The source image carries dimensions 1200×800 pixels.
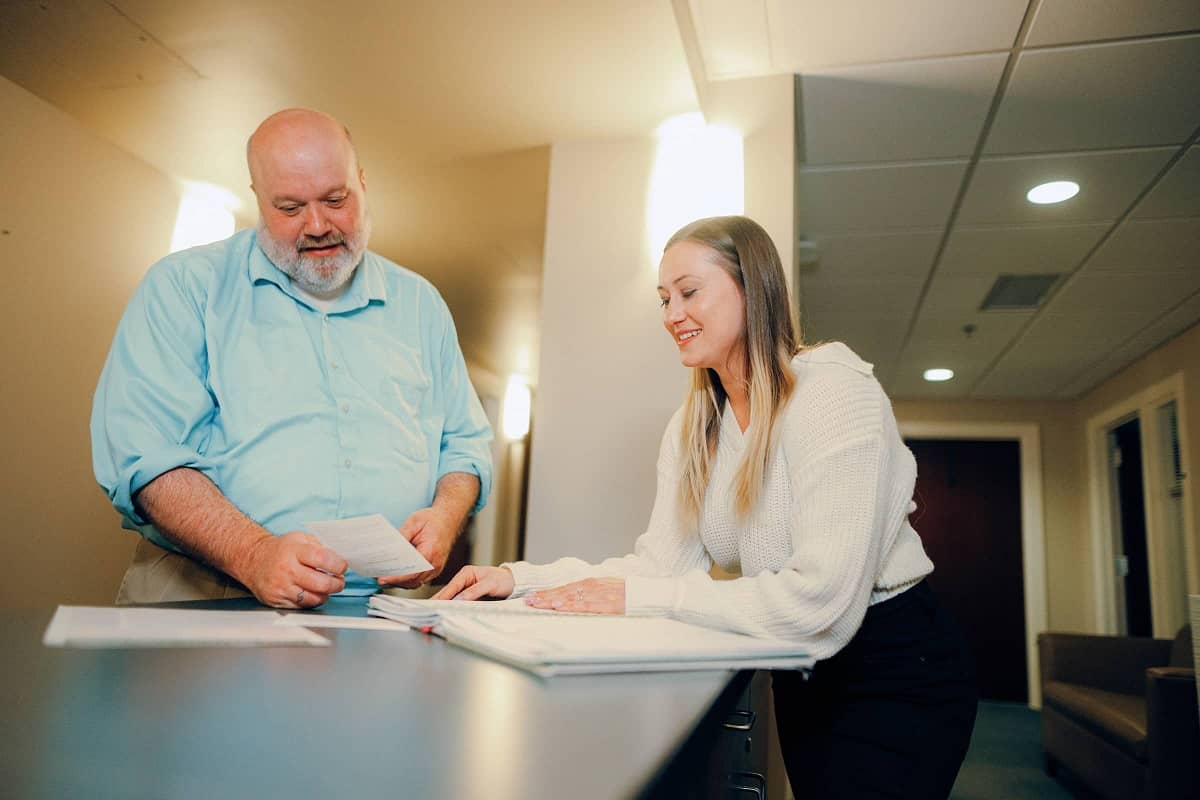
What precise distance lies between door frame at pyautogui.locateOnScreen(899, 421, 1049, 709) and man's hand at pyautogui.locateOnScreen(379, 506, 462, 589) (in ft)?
20.4

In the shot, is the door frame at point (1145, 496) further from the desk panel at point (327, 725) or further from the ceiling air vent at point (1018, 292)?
the desk panel at point (327, 725)

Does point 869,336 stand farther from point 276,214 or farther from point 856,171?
point 276,214

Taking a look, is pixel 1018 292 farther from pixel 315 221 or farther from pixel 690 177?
pixel 315 221

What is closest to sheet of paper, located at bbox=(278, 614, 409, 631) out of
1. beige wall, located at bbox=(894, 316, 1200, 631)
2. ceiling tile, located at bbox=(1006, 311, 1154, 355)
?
ceiling tile, located at bbox=(1006, 311, 1154, 355)

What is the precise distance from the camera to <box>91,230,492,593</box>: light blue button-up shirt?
1.37 metres

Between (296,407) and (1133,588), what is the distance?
6928 millimetres

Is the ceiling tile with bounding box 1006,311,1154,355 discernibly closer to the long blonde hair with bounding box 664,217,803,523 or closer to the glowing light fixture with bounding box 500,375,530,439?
the glowing light fixture with bounding box 500,375,530,439

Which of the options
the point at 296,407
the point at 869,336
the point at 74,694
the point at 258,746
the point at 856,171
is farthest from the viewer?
the point at 869,336

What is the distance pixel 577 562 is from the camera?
4.26 feet

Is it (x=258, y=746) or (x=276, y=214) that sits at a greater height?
(x=276, y=214)

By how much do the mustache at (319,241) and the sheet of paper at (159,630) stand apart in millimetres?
808

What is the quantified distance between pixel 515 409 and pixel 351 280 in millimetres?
5549

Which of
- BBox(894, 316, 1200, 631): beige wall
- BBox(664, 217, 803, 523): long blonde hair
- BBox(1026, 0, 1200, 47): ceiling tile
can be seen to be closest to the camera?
BBox(664, 217, 803, 523): long blonde hair

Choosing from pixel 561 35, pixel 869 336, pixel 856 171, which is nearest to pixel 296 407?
pixel 561 35
